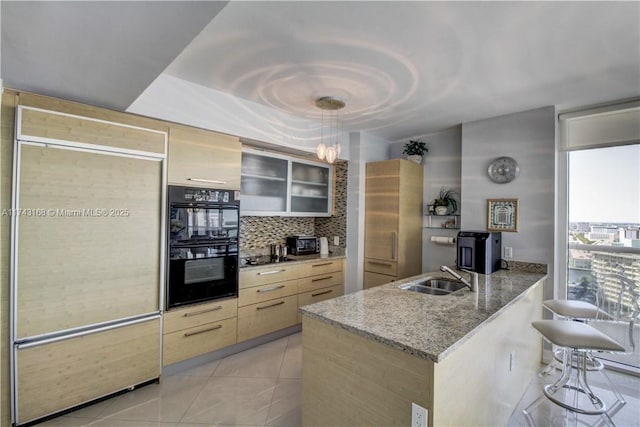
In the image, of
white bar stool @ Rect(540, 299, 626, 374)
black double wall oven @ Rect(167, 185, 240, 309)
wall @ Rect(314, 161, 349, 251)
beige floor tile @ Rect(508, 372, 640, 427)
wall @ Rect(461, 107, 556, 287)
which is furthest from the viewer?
wall @ Rect(314, 161, 349, 251)

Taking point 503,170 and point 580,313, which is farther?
point 503,170

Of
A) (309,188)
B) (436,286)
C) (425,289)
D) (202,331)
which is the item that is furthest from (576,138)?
(202,331)

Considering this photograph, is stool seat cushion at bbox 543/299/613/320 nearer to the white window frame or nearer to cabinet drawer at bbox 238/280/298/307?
the white window frame

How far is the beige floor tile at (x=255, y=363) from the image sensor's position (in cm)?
251

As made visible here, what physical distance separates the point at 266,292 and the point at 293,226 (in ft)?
3.95

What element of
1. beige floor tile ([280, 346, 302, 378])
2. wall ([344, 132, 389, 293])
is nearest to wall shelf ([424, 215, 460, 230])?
wall ([344, 132, 389, 293])

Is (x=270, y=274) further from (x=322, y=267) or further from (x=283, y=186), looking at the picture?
(x=283, y=186)

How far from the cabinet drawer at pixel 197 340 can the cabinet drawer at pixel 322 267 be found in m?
1.02

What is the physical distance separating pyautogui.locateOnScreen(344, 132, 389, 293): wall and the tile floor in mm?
1474

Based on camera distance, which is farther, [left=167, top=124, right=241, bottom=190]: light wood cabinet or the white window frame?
the white window frame

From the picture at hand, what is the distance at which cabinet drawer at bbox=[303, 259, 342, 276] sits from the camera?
3465 millimetres

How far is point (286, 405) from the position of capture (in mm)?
A: 2100

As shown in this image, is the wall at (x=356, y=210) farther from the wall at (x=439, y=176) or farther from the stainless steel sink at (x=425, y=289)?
the stainless steel sink at (x=425, y=289)

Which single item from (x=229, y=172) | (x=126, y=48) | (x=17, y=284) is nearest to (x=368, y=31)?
(x=126, y=48)
